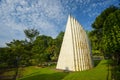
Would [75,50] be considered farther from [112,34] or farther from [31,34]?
[31,34]

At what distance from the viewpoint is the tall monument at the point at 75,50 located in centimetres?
2284

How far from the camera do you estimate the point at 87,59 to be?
76.6 ft

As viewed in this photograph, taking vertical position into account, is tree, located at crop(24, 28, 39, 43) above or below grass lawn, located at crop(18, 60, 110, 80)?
above

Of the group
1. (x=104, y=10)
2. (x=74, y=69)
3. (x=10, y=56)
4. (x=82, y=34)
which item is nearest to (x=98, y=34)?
(x=104, y=10)

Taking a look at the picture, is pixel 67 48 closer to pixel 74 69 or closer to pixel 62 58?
pixel 62 58

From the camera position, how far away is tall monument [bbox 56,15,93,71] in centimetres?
2284

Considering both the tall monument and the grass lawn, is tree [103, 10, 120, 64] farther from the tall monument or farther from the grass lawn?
the tall monument

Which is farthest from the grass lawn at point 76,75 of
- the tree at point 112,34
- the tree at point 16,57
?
the tree at point 16,57

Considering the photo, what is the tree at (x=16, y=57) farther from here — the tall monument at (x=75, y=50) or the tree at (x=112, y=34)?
the tree at (x=112, y=34)

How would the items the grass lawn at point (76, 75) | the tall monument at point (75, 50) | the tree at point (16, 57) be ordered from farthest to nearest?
the tree at point (16, 57) → the tall monument at point (75, 50) → the grass lawn at point (76, 75)

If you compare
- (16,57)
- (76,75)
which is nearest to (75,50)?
(76,75)

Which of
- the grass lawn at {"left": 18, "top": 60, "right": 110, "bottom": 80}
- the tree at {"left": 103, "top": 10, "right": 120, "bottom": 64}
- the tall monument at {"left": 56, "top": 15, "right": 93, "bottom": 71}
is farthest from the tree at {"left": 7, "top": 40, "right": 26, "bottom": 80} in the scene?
the tree at {"left": 103, "top": 10, "right": 120, "bottom": 64}

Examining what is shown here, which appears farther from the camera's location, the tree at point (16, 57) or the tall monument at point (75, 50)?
the tree at point (16, 57)

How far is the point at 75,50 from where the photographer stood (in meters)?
23.2
